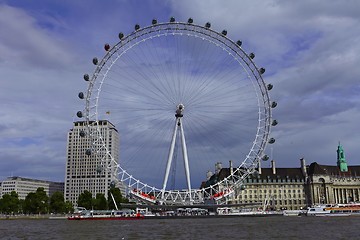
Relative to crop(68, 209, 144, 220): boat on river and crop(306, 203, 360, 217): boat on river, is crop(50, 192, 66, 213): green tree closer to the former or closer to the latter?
crop(68, 209, 144, 220): boat on river

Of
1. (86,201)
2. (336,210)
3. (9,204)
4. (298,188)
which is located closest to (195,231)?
(336,210)

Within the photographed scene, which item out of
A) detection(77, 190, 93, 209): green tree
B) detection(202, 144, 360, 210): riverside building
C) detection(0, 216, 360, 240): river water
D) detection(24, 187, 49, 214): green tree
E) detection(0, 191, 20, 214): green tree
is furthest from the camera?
detection(202, 144, 360, 210): riverside building

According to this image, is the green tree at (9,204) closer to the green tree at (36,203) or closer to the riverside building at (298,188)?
the green tree at (36,203)

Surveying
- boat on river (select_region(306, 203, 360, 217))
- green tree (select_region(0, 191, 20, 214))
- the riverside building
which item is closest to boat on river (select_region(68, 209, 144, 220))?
green tree (select_region(0, 191, 20, 214))

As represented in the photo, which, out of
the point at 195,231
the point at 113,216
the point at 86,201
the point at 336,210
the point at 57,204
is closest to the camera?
the point at 195,231

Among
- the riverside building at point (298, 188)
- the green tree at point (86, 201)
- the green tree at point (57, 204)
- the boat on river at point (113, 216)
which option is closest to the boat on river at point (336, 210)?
the boat on river at point (113, 216)

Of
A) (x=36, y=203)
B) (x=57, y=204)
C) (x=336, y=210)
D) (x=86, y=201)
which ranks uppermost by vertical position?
(x=86, y=201)

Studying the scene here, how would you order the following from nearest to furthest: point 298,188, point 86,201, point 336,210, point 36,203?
point 336,210, point 36,203, point 86,201, point 298,188

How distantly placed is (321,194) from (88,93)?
4667 inches

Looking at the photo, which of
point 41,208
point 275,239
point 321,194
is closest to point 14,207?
point 41,208

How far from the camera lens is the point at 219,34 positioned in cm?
7550

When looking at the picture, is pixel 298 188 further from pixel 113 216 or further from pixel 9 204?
pixel 9 204

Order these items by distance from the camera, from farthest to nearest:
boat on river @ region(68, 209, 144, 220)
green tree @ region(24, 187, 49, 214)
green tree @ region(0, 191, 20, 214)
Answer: green tree @ region(24, 187, 49, 214)
green tree @ region(0, 191, 20, 214)
boat on river @ region(68, 209, 144, 220)

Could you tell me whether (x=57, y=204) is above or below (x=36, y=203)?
below
